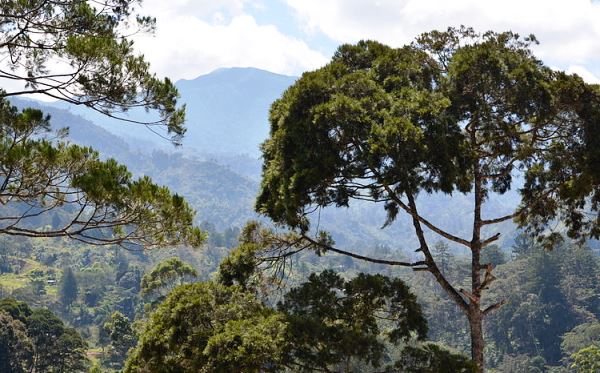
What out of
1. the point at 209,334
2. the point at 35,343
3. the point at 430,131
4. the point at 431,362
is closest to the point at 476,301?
the point at 431,362

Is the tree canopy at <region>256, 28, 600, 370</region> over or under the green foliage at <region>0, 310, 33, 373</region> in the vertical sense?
over

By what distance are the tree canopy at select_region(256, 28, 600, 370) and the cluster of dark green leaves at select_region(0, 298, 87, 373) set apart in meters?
28.6

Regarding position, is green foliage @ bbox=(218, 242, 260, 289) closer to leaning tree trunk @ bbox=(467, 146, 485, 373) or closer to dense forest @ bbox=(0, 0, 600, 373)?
dense forest @ bbox=(0, 0, 600, 373)

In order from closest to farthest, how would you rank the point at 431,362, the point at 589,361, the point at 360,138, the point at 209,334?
the point at 209,334
the point at 360,138
the point at 431,362
the point at 589,361

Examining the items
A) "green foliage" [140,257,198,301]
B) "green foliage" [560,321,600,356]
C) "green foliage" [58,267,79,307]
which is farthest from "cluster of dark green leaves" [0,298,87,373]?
"green foliage" [58,267,79,307]

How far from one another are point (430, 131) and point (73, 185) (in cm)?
409

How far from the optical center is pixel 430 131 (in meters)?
7.10

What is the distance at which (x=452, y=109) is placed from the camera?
25.9 ft

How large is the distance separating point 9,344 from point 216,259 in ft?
277

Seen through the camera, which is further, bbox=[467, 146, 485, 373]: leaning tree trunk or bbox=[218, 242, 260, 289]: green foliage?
bbox=[218, 242, 260, 289]: green foliage

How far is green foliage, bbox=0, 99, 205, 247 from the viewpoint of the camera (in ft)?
18.0

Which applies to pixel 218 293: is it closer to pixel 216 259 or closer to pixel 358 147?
pixel 358 147

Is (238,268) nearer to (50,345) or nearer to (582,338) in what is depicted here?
(50,345)

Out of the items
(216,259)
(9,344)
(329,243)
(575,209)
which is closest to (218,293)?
(329,243)
